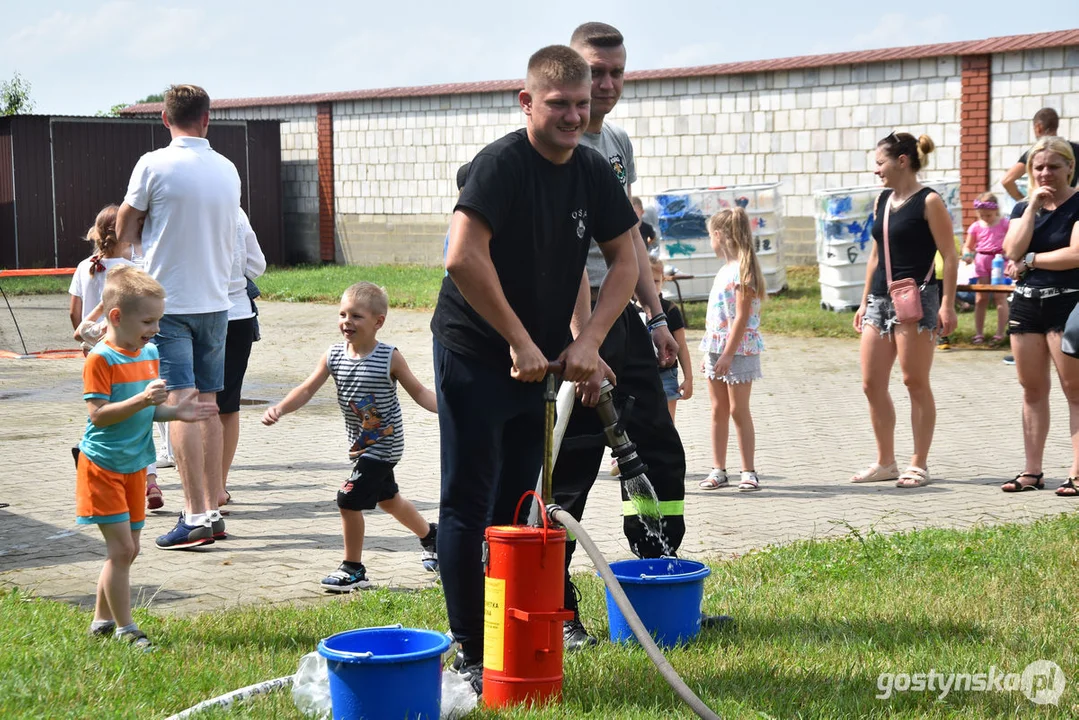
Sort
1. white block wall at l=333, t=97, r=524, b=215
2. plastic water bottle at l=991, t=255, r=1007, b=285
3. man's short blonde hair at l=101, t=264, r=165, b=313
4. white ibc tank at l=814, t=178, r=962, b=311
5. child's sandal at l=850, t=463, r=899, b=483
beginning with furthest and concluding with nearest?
1. white block wall at l=333, t=97, r=524, b=215
2. white ibc tank at l=814, t=178, r=962, b=311
3. plastic water bottle at l=991, t=255, r=1007, b=285
4. child's sandal at l=850, t=463, r=899, b=483
5. man's short blonde hair at l=101, t=264, r=165, b=313

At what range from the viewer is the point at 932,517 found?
761 centimetres

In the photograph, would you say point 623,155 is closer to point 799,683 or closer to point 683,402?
point 799,683

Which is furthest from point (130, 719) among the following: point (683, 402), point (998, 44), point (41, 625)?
point (998, 44)

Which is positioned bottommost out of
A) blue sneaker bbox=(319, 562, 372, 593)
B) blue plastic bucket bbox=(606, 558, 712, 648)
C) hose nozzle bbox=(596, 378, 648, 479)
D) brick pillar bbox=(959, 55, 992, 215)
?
blue sneaker bbox=(319, 562, 372, 593)

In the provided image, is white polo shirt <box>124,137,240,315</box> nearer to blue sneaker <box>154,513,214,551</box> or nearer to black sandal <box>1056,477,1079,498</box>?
blue sneaker <box>154,513,214,551</box>

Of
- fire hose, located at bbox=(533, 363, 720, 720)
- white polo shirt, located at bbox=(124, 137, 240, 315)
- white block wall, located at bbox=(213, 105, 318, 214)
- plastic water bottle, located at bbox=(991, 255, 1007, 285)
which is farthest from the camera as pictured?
white block wall, located at bbox=(213, 105, 318, 214)

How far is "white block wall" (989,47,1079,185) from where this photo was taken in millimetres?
18562

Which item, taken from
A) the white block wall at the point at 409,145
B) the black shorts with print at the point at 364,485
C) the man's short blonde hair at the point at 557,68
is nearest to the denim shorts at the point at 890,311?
the black shorts with print at the point at 364,485

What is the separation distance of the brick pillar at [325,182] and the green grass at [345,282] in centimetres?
69

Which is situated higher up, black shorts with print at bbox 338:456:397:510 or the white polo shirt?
the white polo shirt

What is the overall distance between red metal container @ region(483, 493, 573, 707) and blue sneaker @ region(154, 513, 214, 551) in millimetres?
3102

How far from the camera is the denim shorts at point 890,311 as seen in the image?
8.51 metres

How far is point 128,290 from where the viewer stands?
5160 mm

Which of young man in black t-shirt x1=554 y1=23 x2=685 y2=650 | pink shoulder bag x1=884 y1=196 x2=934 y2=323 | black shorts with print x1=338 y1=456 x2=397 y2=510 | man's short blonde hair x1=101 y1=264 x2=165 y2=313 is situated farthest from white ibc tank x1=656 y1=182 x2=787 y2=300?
man's short blonde hair x1=101 y1=264 x2=165 y2=313
